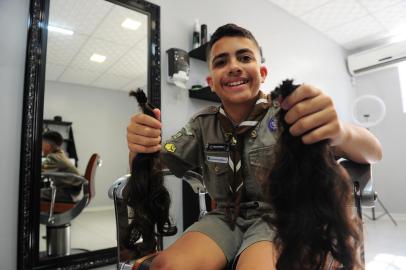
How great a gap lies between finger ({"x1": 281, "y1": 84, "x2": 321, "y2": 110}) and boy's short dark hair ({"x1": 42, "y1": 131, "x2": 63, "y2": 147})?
122 centimetres

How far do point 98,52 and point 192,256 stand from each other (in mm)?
1301

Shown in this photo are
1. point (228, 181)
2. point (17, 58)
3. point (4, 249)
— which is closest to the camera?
point (228, 181)

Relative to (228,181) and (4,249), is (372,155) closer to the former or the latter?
(228,181)

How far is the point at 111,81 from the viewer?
1585 mm

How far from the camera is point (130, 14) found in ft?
5.55

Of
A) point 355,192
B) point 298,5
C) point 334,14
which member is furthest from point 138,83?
point 334,14

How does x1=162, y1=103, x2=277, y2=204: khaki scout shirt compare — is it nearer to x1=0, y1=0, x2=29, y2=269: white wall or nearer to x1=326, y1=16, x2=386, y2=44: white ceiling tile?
x1=0, y1=0, x2=29, y2=269: white wall

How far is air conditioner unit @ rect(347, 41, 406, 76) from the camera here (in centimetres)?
337

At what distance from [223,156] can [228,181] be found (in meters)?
0.09

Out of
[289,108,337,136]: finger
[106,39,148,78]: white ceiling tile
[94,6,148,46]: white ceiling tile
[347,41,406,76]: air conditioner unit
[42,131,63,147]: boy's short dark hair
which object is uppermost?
[347,41,406,76]: air conditioner unit

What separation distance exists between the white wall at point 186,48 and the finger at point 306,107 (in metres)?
0.62

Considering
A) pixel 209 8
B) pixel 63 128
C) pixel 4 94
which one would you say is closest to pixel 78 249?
pixel 63 128

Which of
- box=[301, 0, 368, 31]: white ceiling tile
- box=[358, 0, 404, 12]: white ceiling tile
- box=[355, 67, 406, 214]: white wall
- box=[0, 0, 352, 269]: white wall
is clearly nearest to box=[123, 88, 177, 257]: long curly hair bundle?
box=[0, 0, 352, 269]: white wall

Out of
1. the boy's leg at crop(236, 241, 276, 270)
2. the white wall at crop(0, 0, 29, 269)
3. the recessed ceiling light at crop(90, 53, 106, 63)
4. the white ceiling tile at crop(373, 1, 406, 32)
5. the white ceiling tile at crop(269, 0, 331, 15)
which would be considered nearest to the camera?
the boy's leg at crop(236, 241, 276, 270)
